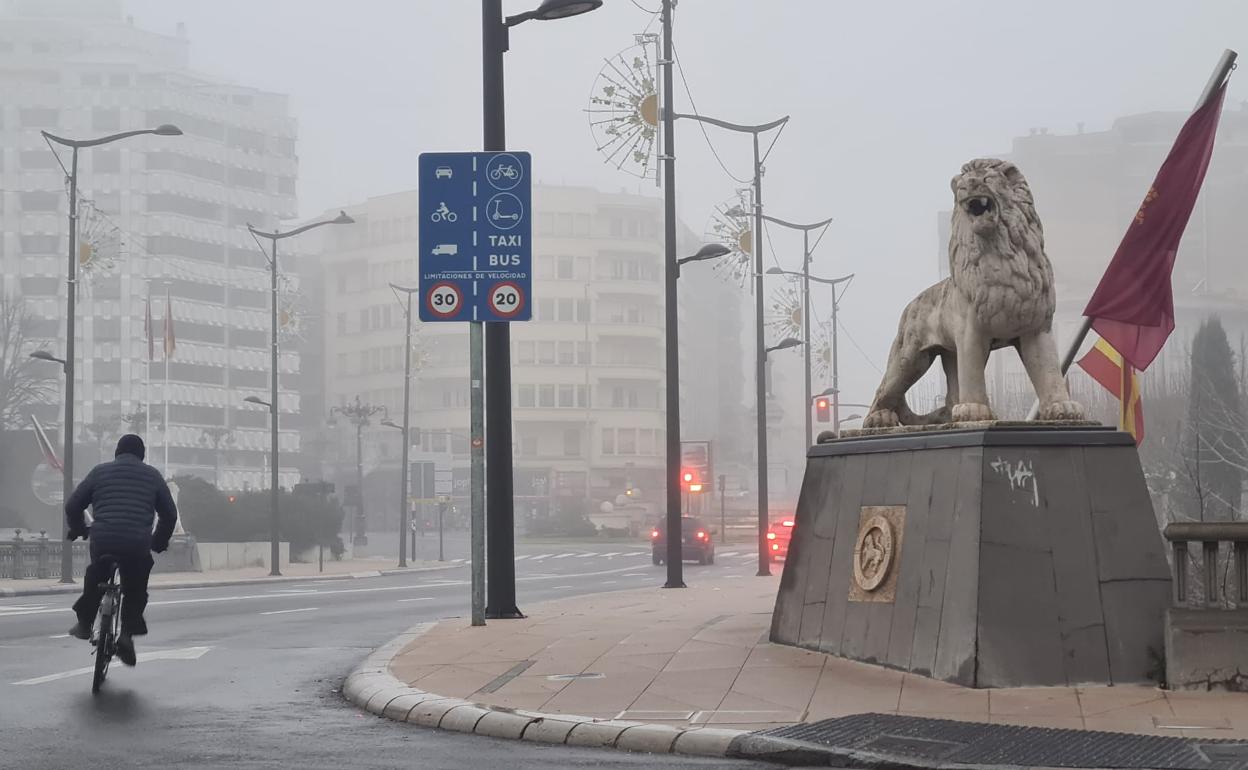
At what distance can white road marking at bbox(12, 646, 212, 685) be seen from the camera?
12.0 m

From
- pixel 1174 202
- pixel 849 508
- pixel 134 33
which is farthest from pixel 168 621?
pixel 134 33

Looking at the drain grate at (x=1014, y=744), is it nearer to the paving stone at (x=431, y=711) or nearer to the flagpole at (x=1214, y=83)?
the paving stone at (x=431, y=711)

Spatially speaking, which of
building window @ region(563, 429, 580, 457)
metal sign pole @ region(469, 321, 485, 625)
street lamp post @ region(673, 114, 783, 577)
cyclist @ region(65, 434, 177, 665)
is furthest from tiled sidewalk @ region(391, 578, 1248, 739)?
building window @ region(563, 429, 580, 457)

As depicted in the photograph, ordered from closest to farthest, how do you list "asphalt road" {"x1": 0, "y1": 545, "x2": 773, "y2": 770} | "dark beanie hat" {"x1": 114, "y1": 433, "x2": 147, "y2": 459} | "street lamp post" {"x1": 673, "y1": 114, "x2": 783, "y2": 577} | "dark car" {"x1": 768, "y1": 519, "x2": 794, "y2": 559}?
1. "asphalt road" {"x1": 0, "y1": 545, "x2": 773, "y2": 770}
2. "dark beanie hat" {"x1": 114, "y1": 433, "x2": 147, "y2": 459}
3. "street lamp post" {"x1": 673, "y1": 114, "x2": 783, "y2": 577}
4. "dark car" {"x1": 768, "y1": 519, "x2": 794, "y2": 559}

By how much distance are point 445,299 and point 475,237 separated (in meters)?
0.62

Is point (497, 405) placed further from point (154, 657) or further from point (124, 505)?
point (124, 505)

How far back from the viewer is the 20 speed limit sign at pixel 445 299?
48.5 ft

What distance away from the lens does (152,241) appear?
452ft

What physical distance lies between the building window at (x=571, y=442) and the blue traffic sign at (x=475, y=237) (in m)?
120

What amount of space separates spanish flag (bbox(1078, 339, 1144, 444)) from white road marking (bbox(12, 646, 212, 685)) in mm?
8696

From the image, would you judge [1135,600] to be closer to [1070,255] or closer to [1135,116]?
[1070,255]

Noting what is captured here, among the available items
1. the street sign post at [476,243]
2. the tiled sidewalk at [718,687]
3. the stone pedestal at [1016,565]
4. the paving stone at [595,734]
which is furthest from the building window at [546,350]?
the paving stone at [595,734]

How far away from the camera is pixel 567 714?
30.7 ft

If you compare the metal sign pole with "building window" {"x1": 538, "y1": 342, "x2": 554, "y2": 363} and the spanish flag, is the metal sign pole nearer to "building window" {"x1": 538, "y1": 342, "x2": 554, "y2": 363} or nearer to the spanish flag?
the spanish flag
